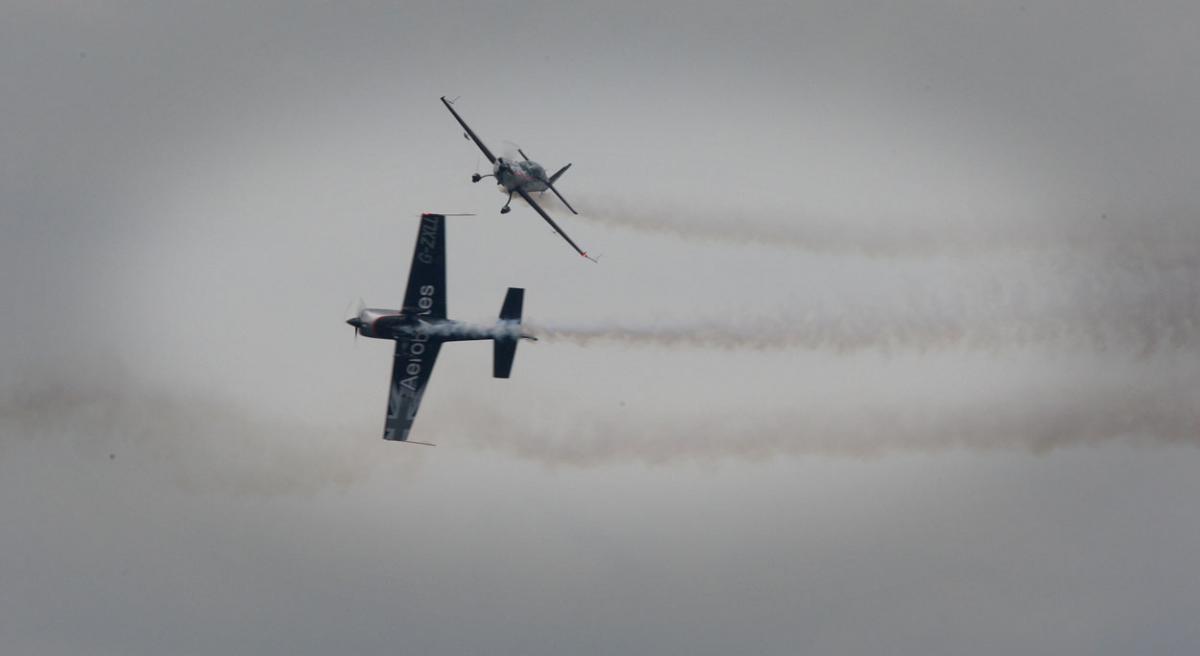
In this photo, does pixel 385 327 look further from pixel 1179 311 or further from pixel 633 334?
pixel 1179 311

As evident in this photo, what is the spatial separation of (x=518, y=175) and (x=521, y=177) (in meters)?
0.15

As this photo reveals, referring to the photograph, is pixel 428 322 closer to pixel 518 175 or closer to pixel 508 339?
pixel 508 339

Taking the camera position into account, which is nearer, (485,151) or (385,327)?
(385,327)

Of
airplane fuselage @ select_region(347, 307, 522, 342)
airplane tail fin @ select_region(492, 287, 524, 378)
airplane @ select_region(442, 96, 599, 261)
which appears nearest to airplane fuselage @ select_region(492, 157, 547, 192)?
airplane @ select_region(442, 96, 599, 261)

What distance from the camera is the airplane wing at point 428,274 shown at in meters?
59.7

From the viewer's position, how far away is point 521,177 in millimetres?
63000

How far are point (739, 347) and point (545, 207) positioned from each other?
35.1 ft

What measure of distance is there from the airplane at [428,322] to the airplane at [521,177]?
4.23 m

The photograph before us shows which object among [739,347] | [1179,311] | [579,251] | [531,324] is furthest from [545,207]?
[1179,311]

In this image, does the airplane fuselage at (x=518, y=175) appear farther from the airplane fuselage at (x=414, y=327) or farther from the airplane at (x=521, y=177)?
the airplane fuselage at (x=414, y=327)

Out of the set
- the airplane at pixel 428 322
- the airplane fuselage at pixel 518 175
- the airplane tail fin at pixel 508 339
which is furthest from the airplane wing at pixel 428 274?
the airplane fuselage at pixel 518 175

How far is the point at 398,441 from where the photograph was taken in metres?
62.0

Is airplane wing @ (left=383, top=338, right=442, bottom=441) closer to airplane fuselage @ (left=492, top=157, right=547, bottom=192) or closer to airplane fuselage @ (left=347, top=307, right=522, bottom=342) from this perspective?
airplane fuselage @ (left=347, top=307, right=522, bottom=342)

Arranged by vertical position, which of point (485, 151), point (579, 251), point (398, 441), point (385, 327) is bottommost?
point (398, 441)
